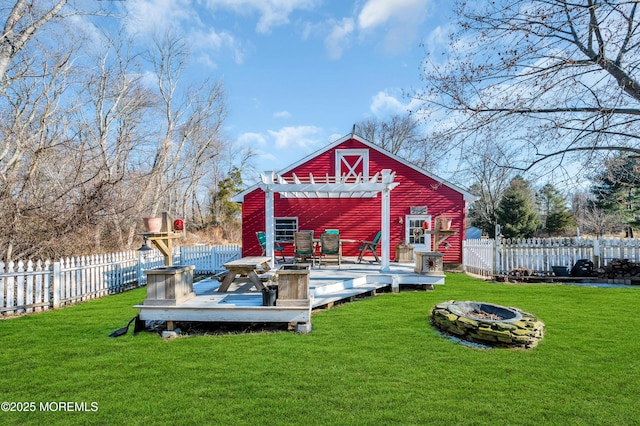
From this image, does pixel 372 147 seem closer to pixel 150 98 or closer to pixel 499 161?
pixel 499 161

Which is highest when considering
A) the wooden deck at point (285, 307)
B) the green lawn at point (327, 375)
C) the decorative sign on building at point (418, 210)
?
the decorative sign on building at point (418, 210)

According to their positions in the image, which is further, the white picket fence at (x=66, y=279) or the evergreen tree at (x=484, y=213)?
the evergreen tree at (x=484, y=213)

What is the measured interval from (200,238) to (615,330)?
24335 millimetres

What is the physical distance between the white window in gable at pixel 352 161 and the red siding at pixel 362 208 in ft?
0.59

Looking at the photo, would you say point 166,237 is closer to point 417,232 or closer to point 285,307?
point 285,307

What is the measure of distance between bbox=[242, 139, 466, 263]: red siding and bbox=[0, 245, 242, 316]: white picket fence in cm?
389

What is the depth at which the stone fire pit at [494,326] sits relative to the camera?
399 centimetres

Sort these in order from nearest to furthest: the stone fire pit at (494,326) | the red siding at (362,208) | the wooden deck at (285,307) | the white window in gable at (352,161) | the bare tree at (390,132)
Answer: the stone fire pit at (494,326) → the wooden deck at (285,307) → the red siding at (362,208) → the white window in gable at (352,161) → the bare tree at (390,132)

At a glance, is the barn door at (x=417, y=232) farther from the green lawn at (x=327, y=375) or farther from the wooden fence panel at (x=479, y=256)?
the green lawn at (x=327, y=375)

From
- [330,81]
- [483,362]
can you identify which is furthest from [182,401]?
[330,81]

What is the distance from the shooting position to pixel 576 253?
10.2 m

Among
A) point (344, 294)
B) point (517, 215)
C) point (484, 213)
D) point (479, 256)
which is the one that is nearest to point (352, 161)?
point (479, 256)

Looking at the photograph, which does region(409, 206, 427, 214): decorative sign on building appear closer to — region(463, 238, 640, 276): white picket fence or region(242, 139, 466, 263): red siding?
region(242, 139, 466, 263): red siding

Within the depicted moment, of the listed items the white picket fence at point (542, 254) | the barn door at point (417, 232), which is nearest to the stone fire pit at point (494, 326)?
the white picket fence at point (542, 254)
